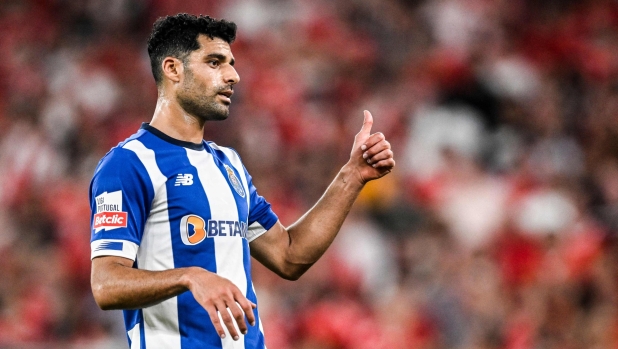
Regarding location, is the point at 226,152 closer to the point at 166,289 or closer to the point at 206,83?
the point at 206,83

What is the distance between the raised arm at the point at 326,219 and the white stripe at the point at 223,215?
1.33 feet

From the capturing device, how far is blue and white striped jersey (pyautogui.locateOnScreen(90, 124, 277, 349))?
3.09 meters

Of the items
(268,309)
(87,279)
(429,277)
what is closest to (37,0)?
(87,279)

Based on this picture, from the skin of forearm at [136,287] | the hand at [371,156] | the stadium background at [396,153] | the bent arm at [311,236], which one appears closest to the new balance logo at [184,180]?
the skin of forearm at [136,287]

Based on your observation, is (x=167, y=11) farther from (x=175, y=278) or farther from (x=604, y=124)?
(x=175, y=278)

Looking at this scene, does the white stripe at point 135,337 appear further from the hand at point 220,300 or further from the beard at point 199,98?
the beard at point 199,98

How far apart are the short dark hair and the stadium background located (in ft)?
11.9

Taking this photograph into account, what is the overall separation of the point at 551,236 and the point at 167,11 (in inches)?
244

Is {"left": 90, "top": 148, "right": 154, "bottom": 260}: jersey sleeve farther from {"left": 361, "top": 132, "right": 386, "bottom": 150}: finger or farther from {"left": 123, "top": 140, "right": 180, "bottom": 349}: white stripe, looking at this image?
{"left": 361, "top": 132, "right": 386, "bottom": 150}: finger

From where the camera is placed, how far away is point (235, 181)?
352 centimetres

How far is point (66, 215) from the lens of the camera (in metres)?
8.92

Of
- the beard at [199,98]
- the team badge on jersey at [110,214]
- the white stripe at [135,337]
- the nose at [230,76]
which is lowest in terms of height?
the white stripe at [135,337]

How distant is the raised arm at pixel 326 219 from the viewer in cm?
371

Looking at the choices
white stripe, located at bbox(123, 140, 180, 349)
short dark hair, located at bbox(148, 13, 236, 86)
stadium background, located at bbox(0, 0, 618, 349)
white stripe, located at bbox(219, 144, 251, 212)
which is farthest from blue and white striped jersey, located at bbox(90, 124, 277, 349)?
stadium background, located at bbox(0, 0, 618, 349)
